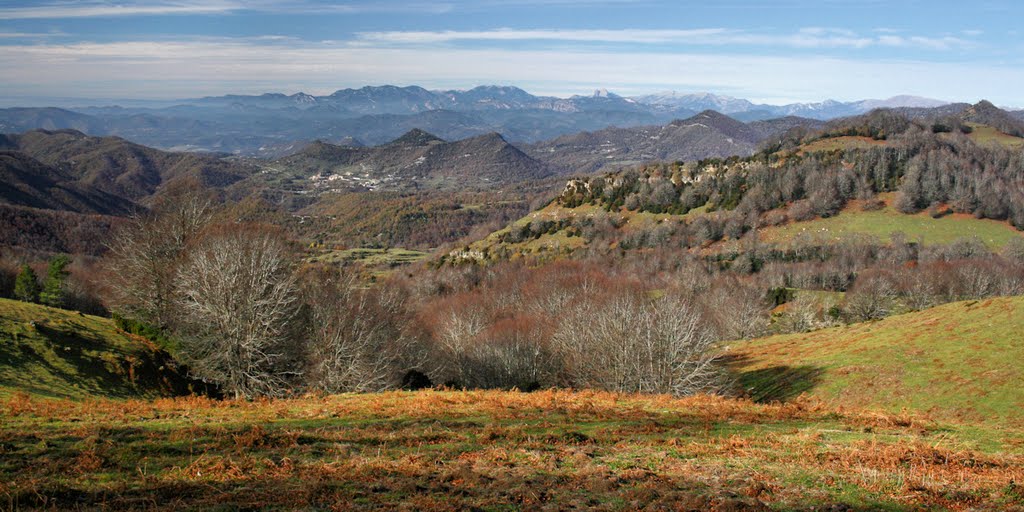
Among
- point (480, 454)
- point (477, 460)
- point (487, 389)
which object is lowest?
point (487, 389)

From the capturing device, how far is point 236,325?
105 feet

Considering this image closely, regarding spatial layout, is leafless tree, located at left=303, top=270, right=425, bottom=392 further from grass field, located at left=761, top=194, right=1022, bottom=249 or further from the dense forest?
grass field, located at left=761, top=194, right=1022, bottom=249

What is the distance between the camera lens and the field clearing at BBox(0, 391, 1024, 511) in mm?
9828

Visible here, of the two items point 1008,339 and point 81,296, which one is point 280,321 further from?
point 81,296

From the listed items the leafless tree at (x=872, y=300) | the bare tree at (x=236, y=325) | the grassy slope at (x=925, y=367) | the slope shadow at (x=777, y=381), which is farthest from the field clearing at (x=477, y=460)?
the leafless tree at (x=872, y=300)

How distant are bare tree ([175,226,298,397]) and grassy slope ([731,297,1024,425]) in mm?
32887

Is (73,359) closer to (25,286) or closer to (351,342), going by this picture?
(351,342)

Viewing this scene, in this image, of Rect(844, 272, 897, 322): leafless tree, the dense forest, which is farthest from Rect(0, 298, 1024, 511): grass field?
Rect(844, 272, 897, 322): leafless tree

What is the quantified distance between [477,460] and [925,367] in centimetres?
3396

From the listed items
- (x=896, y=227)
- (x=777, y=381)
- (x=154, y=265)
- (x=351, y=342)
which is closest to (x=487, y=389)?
(x=351, y=342)

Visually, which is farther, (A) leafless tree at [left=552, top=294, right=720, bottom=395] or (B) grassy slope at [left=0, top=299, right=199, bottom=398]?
(A) leafless tree at [left=552, top=294, right=720, bottom=395]

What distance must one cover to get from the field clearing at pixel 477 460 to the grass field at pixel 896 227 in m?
141

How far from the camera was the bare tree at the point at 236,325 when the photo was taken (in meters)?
31.5

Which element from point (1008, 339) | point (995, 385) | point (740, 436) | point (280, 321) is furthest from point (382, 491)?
point (1008, 339)
